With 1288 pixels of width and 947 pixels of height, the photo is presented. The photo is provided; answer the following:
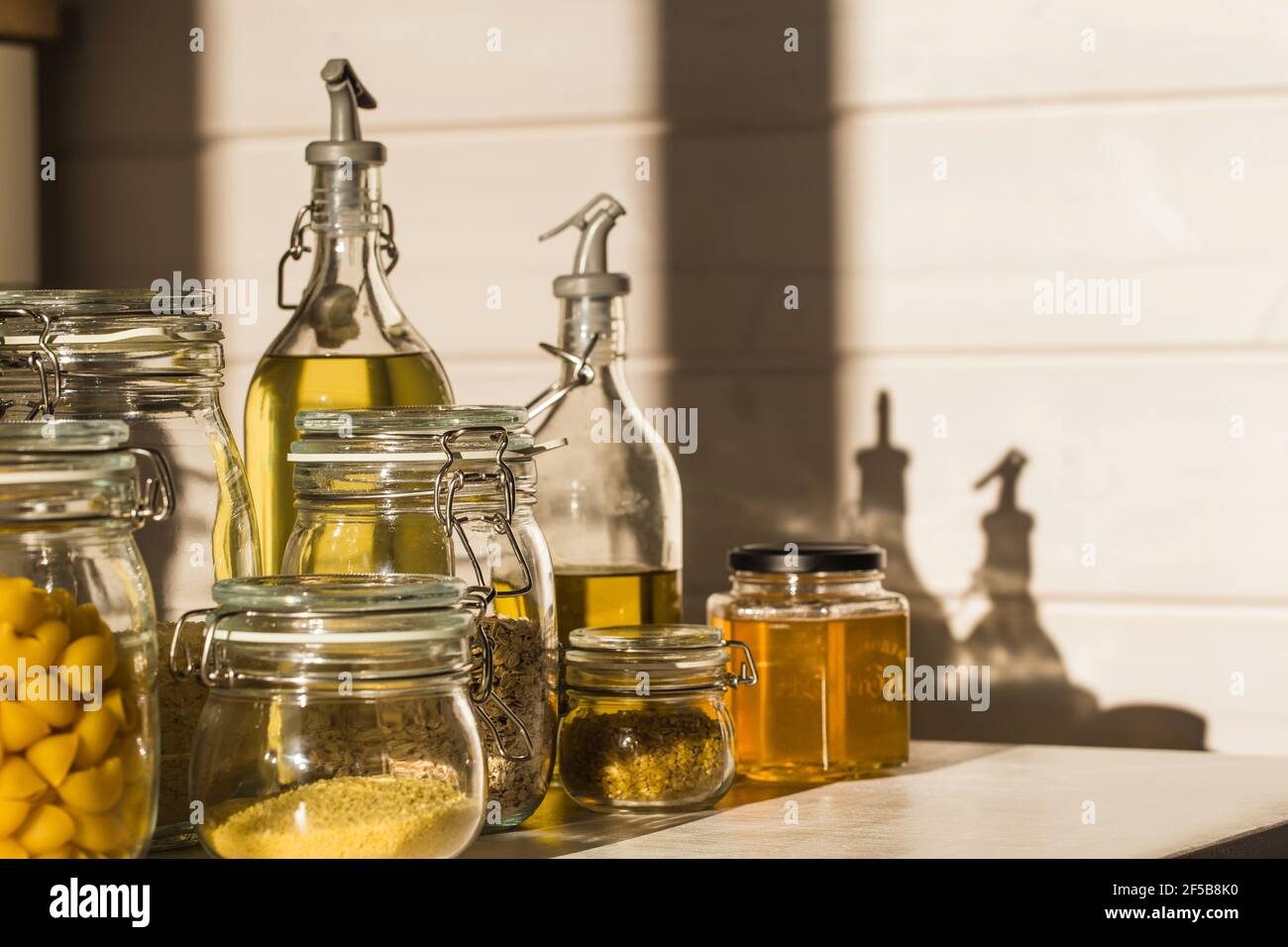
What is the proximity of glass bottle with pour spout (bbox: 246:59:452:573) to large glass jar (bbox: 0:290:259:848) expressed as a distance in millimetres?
97

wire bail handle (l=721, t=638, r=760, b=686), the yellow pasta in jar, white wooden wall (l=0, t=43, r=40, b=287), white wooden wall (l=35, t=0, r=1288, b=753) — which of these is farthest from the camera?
white wooden wall (l=0, t=43, r=40, b=287)

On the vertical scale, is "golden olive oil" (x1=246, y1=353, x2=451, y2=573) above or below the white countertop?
above

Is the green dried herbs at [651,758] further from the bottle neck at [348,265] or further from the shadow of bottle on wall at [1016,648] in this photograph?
the shadow of bottle on wall at [1016,648]

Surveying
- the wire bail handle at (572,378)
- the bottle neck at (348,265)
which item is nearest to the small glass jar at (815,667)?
the wire bail handle at (572,378)

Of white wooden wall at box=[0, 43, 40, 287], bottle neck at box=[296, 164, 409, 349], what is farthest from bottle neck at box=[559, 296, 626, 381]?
white wooden wall at box=[0, 43, 40, 287]

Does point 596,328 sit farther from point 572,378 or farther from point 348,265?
point 348,265

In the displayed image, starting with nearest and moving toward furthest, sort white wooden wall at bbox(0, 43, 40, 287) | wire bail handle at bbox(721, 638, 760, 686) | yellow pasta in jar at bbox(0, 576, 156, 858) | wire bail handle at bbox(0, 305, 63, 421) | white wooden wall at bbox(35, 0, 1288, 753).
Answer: yellow pasta in jar at bbox(0, 576, 156, 858), wire bail handle at bbox(0, 305, 63, 421), wire bail handle at bbox(721, 638, 760, 686), white wooden wall at bbox(35, 0, 1288, 753), white wooden wall at bbox(0, 43, 40, 287)

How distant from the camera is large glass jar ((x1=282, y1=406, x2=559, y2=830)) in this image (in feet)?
2.67

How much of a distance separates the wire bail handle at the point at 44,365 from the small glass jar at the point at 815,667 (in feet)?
1.30

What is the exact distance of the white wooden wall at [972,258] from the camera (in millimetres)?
1203

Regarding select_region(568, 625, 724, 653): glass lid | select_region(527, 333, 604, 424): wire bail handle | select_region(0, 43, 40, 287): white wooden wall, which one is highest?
select_region(0, 43, 40, 287): white wooden wall

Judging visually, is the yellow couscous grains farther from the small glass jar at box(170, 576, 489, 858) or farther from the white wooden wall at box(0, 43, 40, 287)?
the white wooden wall at box(0, 43, 40, 287)

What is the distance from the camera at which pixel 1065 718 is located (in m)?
1.25
